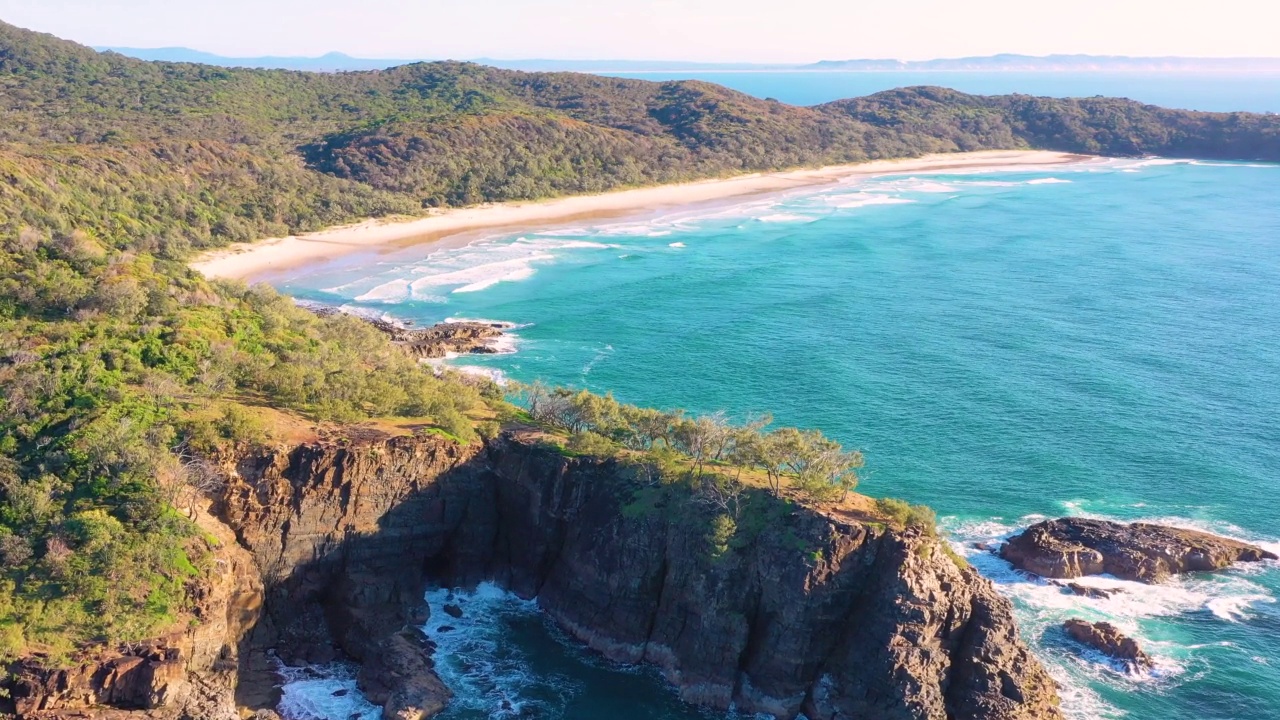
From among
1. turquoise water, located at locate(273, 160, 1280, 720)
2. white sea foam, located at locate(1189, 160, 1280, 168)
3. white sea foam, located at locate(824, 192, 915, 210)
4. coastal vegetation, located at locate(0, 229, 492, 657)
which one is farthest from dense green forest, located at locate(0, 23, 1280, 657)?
white sea foam, located at locate(824, 192, 915, 210)

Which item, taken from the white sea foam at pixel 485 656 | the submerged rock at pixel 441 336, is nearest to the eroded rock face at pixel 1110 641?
the white sea foam at pixel 485 656

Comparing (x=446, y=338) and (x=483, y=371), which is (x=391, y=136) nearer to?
(x=446, y=338)

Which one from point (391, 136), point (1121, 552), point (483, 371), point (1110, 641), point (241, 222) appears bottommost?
point (1110, 641)

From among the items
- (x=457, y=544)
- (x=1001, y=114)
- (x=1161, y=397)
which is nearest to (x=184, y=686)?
(x=457, y=544)

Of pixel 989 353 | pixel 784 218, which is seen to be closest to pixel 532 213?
pixel 784 218

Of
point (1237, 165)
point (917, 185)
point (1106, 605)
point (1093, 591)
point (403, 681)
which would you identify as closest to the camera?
point (403, 681)

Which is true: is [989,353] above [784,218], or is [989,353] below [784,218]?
below
